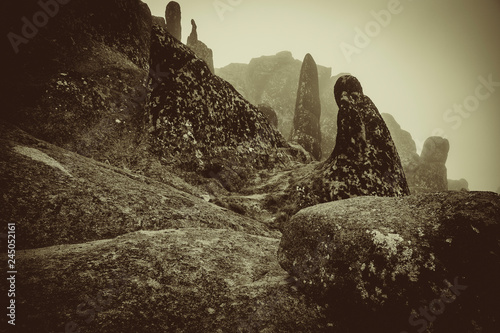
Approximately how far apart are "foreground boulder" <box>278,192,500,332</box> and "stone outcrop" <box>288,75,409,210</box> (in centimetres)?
608

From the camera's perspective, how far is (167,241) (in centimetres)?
564

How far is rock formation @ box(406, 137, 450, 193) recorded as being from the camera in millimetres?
51000

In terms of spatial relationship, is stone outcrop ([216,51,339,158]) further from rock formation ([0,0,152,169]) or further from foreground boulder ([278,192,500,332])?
foreground boulder ([278,192,500,332])

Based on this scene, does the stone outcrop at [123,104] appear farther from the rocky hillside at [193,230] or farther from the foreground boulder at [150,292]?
the foreground boulder at [150,292]

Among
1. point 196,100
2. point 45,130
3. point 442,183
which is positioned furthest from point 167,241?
point 442,183

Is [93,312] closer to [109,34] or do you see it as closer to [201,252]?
[201,252]

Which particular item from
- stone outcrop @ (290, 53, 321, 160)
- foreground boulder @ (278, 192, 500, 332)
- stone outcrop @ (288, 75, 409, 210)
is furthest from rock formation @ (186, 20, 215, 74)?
foreground boulder @ (278, 192, 500, 332)

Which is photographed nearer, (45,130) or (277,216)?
(45,130)

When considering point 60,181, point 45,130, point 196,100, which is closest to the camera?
point 60,181

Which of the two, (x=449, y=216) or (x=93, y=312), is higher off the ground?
(x=449, y=216)

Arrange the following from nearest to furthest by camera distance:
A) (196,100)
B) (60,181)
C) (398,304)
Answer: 1. (398,304)
2. (60,181)
3. (196,100)

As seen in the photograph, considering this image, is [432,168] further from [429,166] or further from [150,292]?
[150,292]

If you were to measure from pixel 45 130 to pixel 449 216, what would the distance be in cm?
1335

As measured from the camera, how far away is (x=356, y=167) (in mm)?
11086
